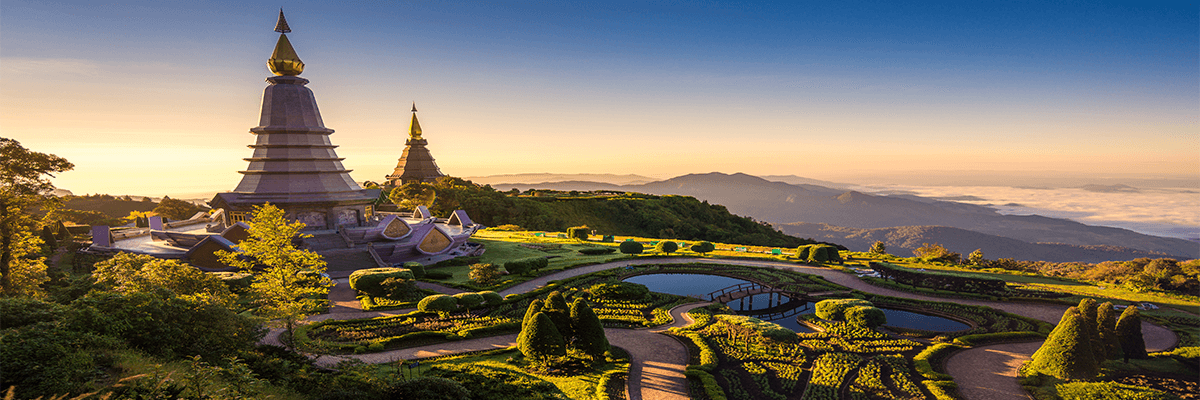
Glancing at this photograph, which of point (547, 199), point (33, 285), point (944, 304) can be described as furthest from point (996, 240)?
point (33, 285)

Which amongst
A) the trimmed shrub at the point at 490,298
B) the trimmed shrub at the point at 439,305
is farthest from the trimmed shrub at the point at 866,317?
the trimmed shrub at the point at 439,305

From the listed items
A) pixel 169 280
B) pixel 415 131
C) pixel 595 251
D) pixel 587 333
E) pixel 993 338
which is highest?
pixel 415 131

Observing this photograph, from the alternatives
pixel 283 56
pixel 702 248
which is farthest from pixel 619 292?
pixel 283 56

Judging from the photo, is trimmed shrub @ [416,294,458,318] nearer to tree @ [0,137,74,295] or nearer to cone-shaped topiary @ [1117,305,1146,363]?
tree @ [0,137,74,295]

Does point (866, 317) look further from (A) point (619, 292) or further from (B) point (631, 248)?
(B) point (631, 248)

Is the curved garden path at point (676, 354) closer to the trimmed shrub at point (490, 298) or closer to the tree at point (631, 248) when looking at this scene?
the trimmed shrub at point (490, 298)

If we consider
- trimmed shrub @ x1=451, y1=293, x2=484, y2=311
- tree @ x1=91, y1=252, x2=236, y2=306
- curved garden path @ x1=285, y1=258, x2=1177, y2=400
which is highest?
tree @ x1=91, y1=252, x2=236, y2=306

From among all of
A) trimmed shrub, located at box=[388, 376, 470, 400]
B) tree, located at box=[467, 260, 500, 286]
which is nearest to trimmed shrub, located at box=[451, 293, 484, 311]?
tree, located at box=[467, 260, 500, 286]
